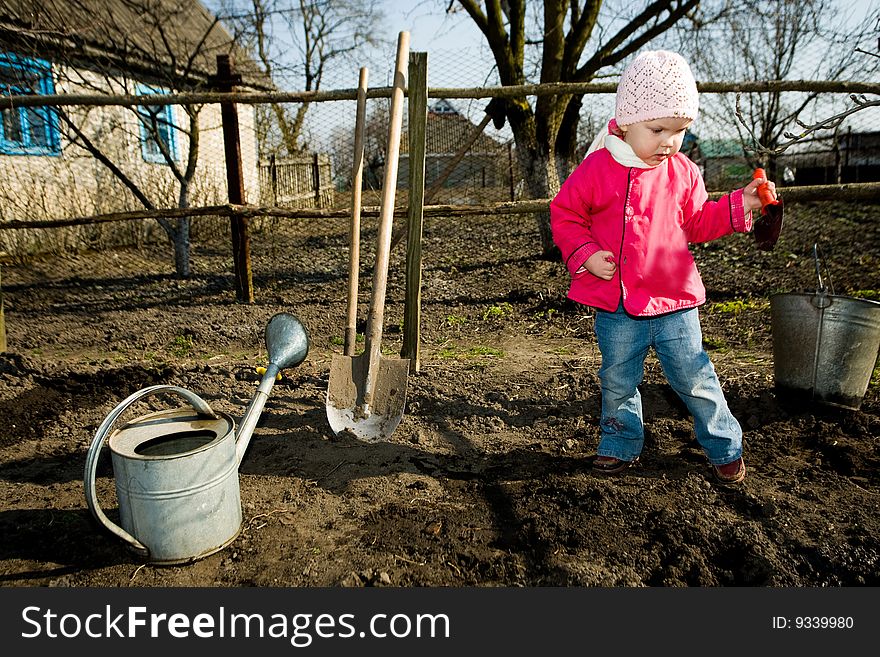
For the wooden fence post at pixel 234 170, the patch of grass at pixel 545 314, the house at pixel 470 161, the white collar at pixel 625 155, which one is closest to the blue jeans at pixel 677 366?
the white collar at pixel 625 155

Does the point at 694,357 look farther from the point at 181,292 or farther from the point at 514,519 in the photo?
the point at 181,292

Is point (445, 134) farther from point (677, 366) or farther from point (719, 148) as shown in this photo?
point (677, 366)

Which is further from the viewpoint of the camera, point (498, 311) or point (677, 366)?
point (498, 311)

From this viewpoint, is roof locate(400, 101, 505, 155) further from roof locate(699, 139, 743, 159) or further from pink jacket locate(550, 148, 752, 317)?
pink jacket locate(550, 148, 752, 317)

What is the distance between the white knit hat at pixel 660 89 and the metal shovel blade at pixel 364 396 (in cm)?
140

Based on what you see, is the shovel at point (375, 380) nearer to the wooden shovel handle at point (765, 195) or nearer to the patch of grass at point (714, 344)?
the wooden shovel handle at point (765, 195)

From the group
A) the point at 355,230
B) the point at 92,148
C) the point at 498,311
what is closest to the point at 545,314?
the point at 498,311

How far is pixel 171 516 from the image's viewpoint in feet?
6.57

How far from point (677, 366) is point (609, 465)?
47 cm

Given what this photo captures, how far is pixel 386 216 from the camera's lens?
313 centimetres

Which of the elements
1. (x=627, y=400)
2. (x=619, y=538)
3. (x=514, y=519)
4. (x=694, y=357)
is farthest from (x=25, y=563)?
(x=694, y=357)

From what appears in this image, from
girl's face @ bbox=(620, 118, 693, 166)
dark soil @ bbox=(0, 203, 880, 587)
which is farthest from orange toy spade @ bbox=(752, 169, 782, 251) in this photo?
dark soil @ bbox=(0, 203, 880, 587)

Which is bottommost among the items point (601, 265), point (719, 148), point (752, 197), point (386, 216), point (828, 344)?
point (828, 344)

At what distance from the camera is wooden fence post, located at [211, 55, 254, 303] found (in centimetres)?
543
